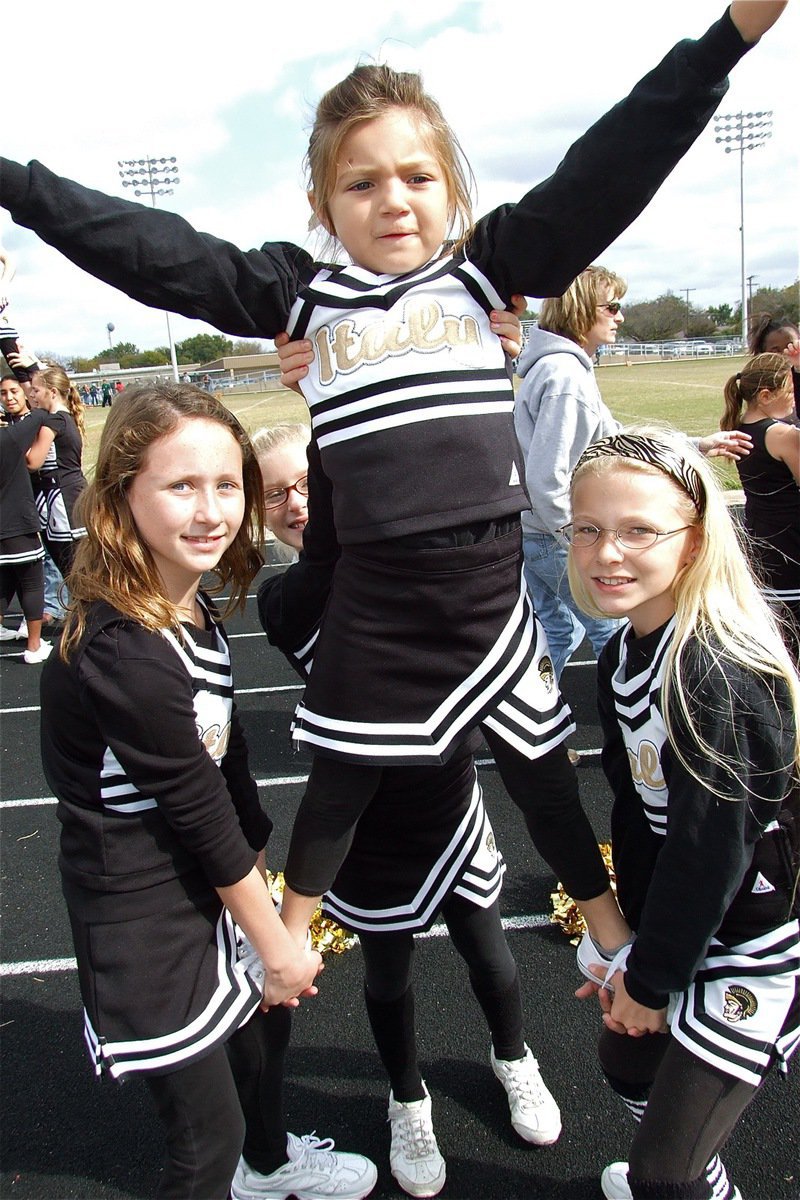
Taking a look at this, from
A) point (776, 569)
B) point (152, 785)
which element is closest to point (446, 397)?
point (152, 785)

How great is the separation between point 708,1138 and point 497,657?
2.87ft

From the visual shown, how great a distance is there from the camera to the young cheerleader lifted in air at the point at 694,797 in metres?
1.42

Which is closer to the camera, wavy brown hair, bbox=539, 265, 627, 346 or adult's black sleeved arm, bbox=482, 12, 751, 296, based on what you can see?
adult's black sleeved arm, bbox=482, 12, 751, 296

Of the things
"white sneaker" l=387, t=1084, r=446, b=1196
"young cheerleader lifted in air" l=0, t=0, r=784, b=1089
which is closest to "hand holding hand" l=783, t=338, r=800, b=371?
"young cheerleader lifted in air" l=0, t=0, r=784, b=1089

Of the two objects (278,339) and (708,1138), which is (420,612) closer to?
(278,339)

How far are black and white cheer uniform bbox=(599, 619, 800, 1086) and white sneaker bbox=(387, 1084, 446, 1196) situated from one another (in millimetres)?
800

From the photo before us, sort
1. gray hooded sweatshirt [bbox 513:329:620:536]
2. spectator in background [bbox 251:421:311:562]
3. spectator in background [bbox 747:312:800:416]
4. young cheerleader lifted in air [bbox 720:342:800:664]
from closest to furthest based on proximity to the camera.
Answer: spectator in background [bbox 251:421:311:562] → gray hooded sweatshirt [bbox 513:329:620:536] → young cheerleader lifted in air [bbox 720:342:800:664] → spectator in background [bbox 747:312:800:416]

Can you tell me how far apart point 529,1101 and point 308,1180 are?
533 millimetres

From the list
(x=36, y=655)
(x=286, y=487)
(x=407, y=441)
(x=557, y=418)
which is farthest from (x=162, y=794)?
(x=36, y=655)

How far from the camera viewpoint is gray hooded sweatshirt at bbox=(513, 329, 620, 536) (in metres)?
3.35

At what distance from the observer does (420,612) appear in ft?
5.13

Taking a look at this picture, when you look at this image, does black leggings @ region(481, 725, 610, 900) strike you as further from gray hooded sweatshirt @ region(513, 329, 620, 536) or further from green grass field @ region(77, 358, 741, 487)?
green grass field @ region(77, 358, 741, 487)

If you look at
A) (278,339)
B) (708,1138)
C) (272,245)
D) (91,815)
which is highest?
(272,245)

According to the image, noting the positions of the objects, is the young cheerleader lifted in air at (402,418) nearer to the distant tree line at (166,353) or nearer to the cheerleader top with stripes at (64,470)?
the cheerleader top with stripes at (64,470)
